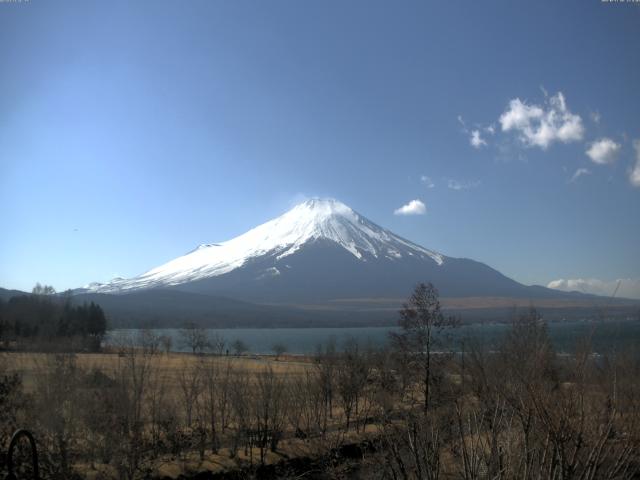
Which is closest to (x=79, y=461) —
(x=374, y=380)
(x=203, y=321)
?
(x=374, y=380)

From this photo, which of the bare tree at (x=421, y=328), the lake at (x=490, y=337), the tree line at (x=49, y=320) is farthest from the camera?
the tree line at (x=49, y=320)

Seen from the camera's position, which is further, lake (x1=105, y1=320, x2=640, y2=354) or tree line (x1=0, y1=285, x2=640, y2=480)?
lake (x1=105, y1=320, x2=640, y2=354)

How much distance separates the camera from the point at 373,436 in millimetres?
21812

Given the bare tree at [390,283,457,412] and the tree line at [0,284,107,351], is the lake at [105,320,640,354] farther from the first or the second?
the tree line at [0,284,107,351]

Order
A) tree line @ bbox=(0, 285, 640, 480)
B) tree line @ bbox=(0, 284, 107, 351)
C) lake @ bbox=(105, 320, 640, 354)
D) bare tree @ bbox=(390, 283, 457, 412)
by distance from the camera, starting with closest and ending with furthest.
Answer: tree line @ bbox=(0, 285, 640, 480), lake @ bbox=(105, 320, 640, 354), bare tree @ bbox=(390, 283, 457, 412), tree line @ bbox=(0, 284, 107, 351)

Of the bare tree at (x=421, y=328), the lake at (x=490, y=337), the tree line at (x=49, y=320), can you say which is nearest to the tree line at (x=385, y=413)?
the bare tree at (x=421, y=328)

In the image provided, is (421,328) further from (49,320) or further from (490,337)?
(49,320)

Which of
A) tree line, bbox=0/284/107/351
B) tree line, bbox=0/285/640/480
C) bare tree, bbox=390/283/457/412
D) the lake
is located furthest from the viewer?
tree line, bbox=0/284/107/351

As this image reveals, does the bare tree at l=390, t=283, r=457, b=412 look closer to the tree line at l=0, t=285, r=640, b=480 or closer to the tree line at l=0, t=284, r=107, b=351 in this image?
the tree line at l=0, t=285, r=640, b=480

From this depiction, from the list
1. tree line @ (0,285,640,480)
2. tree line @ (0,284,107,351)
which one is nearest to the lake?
tree line @ (0,285,640,480)

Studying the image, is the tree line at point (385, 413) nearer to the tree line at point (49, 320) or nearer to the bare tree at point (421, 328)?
the bare tree at point (421, 328)

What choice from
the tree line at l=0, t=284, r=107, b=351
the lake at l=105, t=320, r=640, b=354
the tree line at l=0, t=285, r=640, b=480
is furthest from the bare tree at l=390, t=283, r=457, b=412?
the tree line at l=0, t=284, r=107, b=351

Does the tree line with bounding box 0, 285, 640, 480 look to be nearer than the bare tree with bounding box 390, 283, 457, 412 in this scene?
Yes

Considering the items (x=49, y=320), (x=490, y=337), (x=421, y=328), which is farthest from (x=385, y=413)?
(x=49, y=320)
